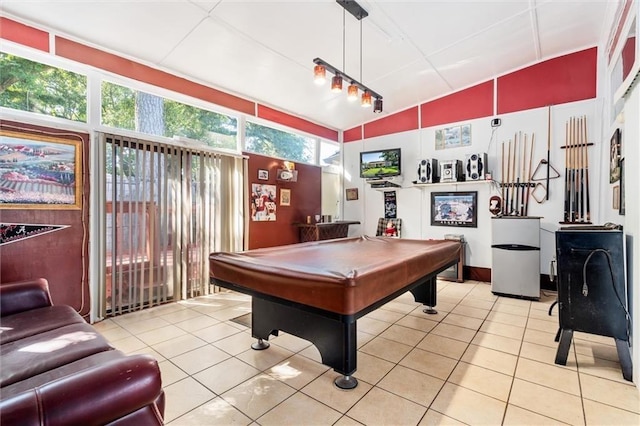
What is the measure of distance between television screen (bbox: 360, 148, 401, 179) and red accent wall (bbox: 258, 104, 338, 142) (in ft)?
3.29

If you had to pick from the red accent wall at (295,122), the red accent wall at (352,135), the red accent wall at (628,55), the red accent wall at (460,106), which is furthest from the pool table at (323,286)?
the red accent wall at (352,135)

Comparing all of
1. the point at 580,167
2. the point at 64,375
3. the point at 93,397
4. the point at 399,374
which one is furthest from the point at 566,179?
the point at 64,375

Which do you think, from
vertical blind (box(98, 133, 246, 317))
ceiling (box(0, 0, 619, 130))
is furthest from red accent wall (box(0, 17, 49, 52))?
vertical blind (box(98, 133, 246, 317))

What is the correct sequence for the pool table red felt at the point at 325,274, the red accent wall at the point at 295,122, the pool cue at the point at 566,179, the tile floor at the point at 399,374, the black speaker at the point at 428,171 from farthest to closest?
1. the black speaker at the point at 428,171
2. the red accent wall at the point at 295,122
3. the pool cue at the point at 566,179
4. the tile floor at the point at 399,374
5. the pool table red felt at the point at 325,274

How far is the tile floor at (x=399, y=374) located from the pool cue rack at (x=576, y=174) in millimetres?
1970

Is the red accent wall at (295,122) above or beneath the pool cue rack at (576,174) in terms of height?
above

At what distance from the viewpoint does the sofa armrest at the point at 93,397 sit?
39.8 inches

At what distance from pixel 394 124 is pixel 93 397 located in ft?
21.4

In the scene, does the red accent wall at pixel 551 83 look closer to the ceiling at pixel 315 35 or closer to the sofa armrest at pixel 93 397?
the ceiling at pixel 315 35

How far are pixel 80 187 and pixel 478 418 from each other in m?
4.30

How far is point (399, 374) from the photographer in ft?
7.88

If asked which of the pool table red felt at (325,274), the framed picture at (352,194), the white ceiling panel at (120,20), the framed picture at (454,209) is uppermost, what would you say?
the white ceiling panel at (120,20)

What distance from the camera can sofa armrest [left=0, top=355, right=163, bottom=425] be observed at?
101 cm

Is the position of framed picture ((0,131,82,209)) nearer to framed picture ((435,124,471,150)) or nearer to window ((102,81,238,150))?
window ((102,81,238,150))
